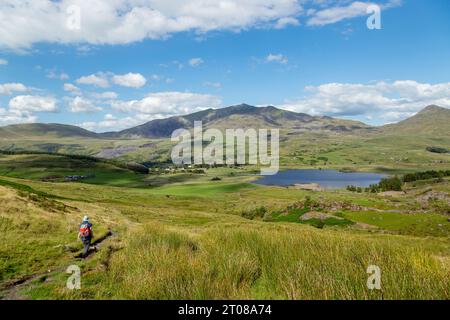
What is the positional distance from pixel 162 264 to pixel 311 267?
161 inches

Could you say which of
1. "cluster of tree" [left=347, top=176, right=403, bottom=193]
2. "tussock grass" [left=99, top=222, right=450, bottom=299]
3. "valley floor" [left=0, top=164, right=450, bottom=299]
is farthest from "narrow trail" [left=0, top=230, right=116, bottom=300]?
"cluster of tree" [left=347, top=176, right=403, bottom=193]

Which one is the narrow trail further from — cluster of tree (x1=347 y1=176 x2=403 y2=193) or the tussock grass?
cluster of tree (x1=347 y1=176 x2=403 y2=193)

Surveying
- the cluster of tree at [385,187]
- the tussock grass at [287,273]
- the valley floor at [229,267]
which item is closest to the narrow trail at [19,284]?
the valley floor at [229,267]

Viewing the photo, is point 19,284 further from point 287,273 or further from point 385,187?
point 385,187

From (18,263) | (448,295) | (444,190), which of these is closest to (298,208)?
(444,190)

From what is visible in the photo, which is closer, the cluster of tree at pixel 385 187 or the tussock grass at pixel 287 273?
the tussock grass at pixel 287 273

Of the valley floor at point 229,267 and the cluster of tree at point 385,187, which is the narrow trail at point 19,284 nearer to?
the valley floor at point 229,267

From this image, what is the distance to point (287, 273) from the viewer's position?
26.4ft

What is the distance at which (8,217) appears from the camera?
28.4 meters

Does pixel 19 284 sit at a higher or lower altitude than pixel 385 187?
higher

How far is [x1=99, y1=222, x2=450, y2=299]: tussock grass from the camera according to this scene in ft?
21.4

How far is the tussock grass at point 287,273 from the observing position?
6527mm

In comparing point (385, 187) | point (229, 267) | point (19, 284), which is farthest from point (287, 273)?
point (385, 187)
